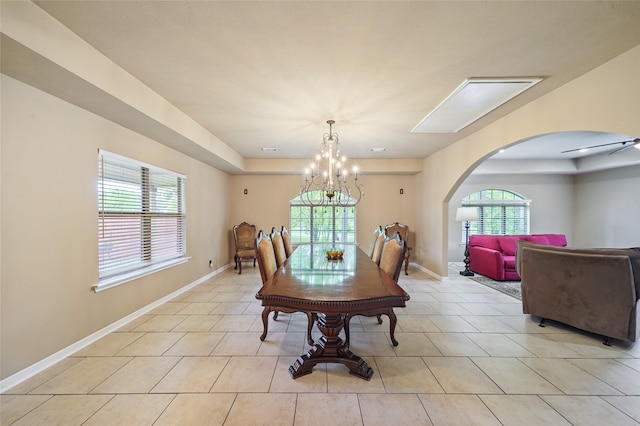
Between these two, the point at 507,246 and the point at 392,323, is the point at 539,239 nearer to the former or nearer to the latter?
the point at 507,246

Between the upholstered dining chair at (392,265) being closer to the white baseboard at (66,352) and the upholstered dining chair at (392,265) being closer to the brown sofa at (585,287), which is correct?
the brown sofa at (585,287)

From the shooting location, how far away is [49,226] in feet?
6.81

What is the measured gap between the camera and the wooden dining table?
1662mm

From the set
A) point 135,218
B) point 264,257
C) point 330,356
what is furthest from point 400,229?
point 135,218

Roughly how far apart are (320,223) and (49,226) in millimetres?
4701

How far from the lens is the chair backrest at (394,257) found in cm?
244

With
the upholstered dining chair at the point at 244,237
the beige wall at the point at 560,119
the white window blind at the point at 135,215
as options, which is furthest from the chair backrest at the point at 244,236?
the beige wall at the point at 560,119

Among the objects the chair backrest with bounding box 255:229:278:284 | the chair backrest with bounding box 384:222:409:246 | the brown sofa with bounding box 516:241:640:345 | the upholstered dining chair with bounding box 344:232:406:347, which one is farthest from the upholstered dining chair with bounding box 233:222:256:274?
the brown sofa with bounding box 516:241:640:345

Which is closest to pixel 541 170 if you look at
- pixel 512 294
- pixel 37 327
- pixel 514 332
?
pixel 512 294

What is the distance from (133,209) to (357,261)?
2.84 m

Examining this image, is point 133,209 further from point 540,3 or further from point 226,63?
point 540,3

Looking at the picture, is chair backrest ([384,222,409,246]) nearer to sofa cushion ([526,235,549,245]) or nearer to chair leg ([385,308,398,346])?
sofa cushion ([526,235,549,245])

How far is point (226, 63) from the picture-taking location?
2023mm

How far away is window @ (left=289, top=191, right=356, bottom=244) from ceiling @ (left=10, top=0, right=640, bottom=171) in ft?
11.0
